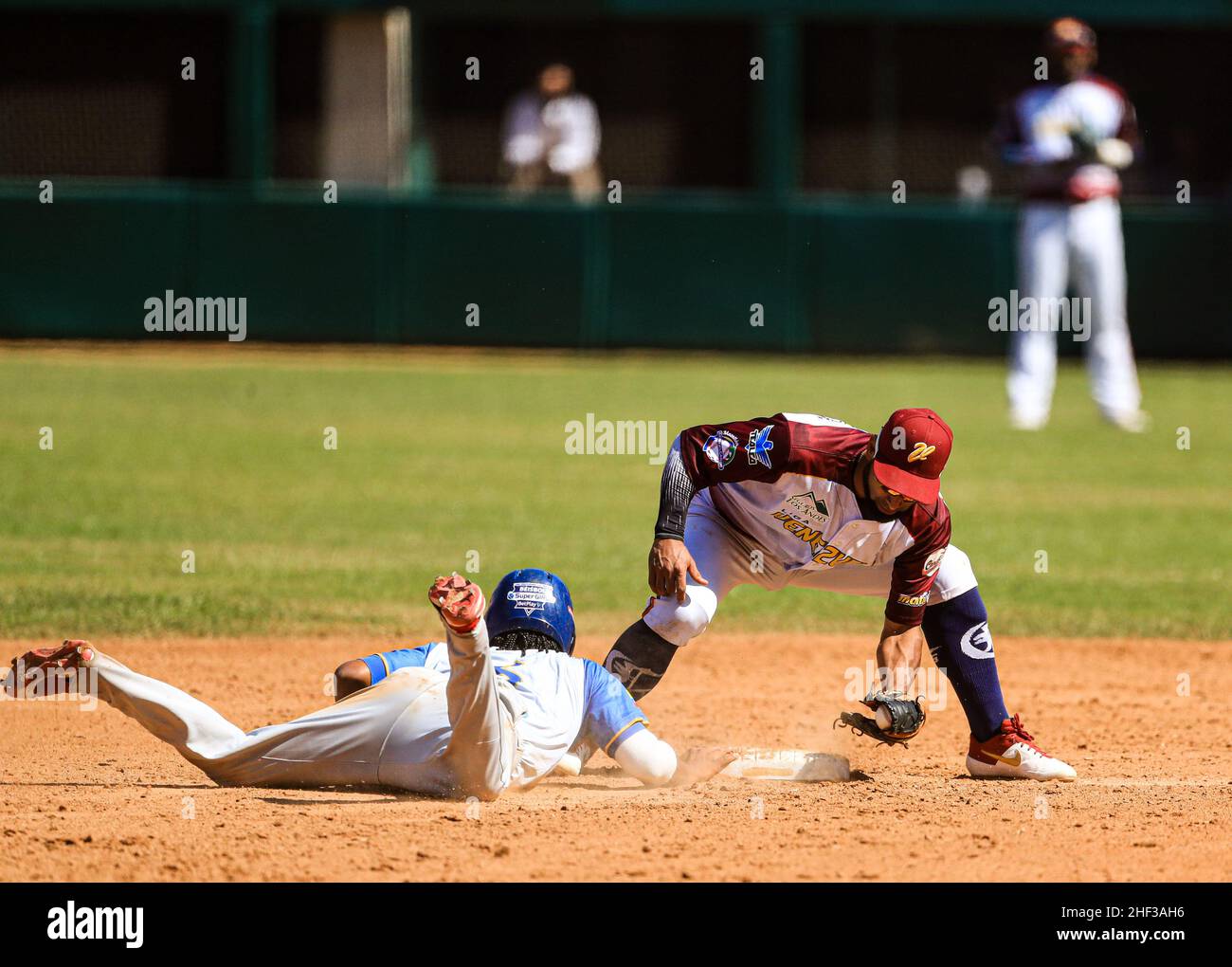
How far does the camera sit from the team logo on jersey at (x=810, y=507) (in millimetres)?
5289

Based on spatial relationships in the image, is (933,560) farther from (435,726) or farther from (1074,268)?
(1074,268)

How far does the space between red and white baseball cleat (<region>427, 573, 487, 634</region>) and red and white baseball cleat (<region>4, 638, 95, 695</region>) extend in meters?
Result: 1.02

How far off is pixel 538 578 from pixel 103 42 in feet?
53.0

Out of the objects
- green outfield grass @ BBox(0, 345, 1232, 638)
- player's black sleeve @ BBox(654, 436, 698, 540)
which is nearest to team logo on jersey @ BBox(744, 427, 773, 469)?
player's black sleeve @ BBox(654, 436, 698, 540)

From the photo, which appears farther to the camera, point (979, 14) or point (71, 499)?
point (979, 14)

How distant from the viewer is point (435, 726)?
482 cm

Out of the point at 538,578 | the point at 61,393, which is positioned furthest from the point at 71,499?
the point at 538,578

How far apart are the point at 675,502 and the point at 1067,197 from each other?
957cm

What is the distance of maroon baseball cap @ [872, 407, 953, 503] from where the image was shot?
486 cm

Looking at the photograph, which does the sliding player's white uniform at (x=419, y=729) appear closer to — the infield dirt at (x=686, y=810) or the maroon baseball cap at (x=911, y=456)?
the infield dirt at (x=686, y=810)

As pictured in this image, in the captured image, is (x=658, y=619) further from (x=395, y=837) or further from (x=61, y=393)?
(x=61, y=393)

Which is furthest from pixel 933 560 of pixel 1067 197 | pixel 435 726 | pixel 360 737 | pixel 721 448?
pixel 1067 197

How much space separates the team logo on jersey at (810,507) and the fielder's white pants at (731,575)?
23 cm

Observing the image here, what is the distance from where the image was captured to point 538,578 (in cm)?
530
